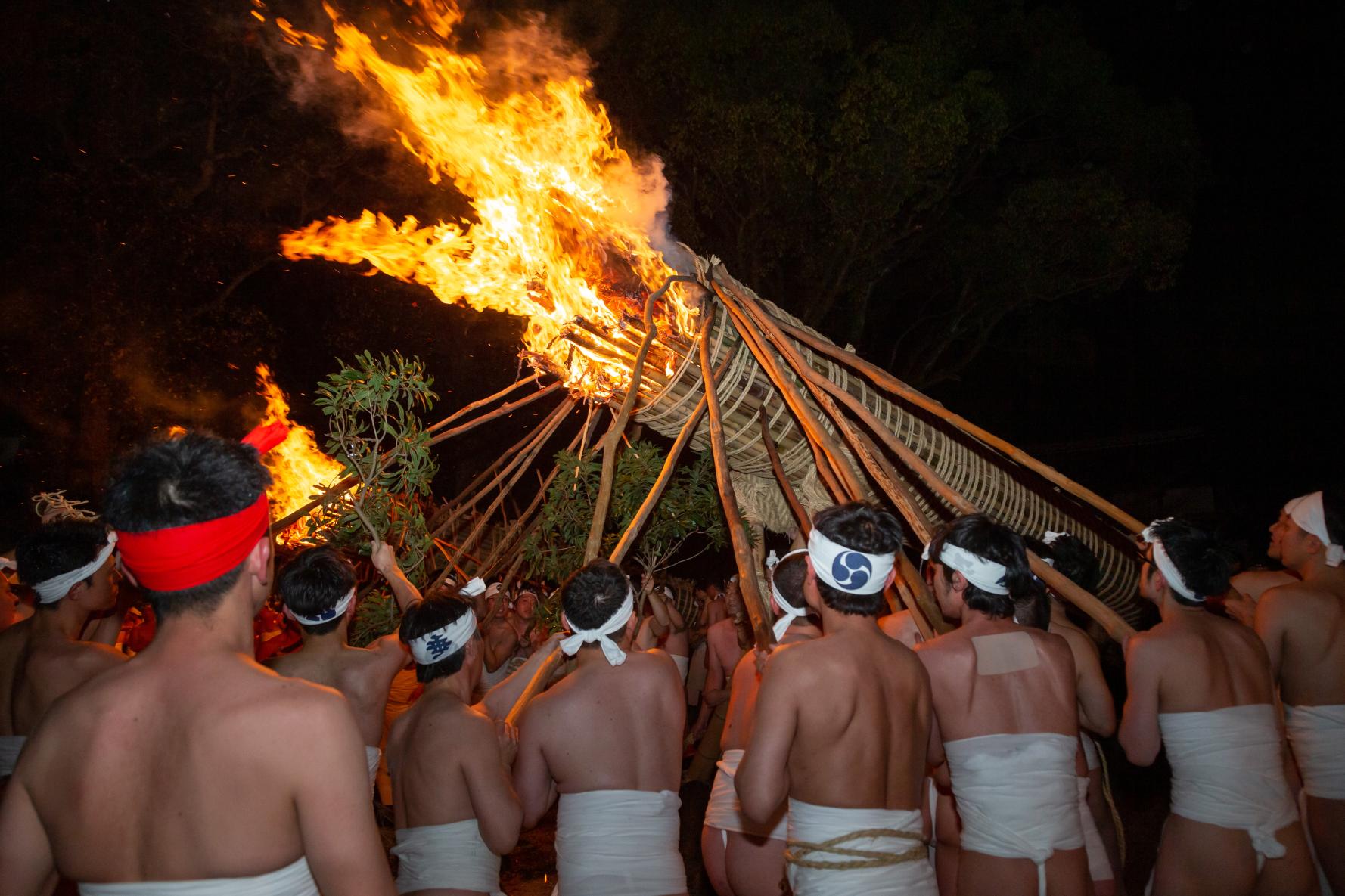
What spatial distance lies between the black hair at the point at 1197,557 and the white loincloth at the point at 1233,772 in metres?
0.49

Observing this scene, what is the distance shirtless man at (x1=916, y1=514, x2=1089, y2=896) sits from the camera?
10.6ft

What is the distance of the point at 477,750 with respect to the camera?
3.30m

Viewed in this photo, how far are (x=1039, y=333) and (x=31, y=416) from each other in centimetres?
1435

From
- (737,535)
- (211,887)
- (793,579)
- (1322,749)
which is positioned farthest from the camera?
(737,535)

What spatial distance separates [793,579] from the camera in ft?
12.5

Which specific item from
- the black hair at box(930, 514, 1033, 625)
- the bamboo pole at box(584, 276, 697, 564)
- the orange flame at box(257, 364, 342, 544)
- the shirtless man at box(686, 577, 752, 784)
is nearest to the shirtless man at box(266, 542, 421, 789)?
the bamboo pole at box(584, 276, 697, 564)

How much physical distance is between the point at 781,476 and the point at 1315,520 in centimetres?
263

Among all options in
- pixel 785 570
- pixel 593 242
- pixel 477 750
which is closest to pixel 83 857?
pixel 477 750

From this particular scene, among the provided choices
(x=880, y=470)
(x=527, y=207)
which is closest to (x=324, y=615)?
(x=880, y=470)

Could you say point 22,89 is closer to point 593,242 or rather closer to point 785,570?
point 593,242

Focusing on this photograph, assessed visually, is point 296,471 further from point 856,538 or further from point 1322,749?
point 1322,749

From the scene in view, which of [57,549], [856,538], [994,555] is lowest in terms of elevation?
[57,549]

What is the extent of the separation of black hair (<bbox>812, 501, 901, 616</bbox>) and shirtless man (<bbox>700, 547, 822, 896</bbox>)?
0.66m

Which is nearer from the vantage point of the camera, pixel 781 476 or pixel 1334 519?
pixel 1334 519
